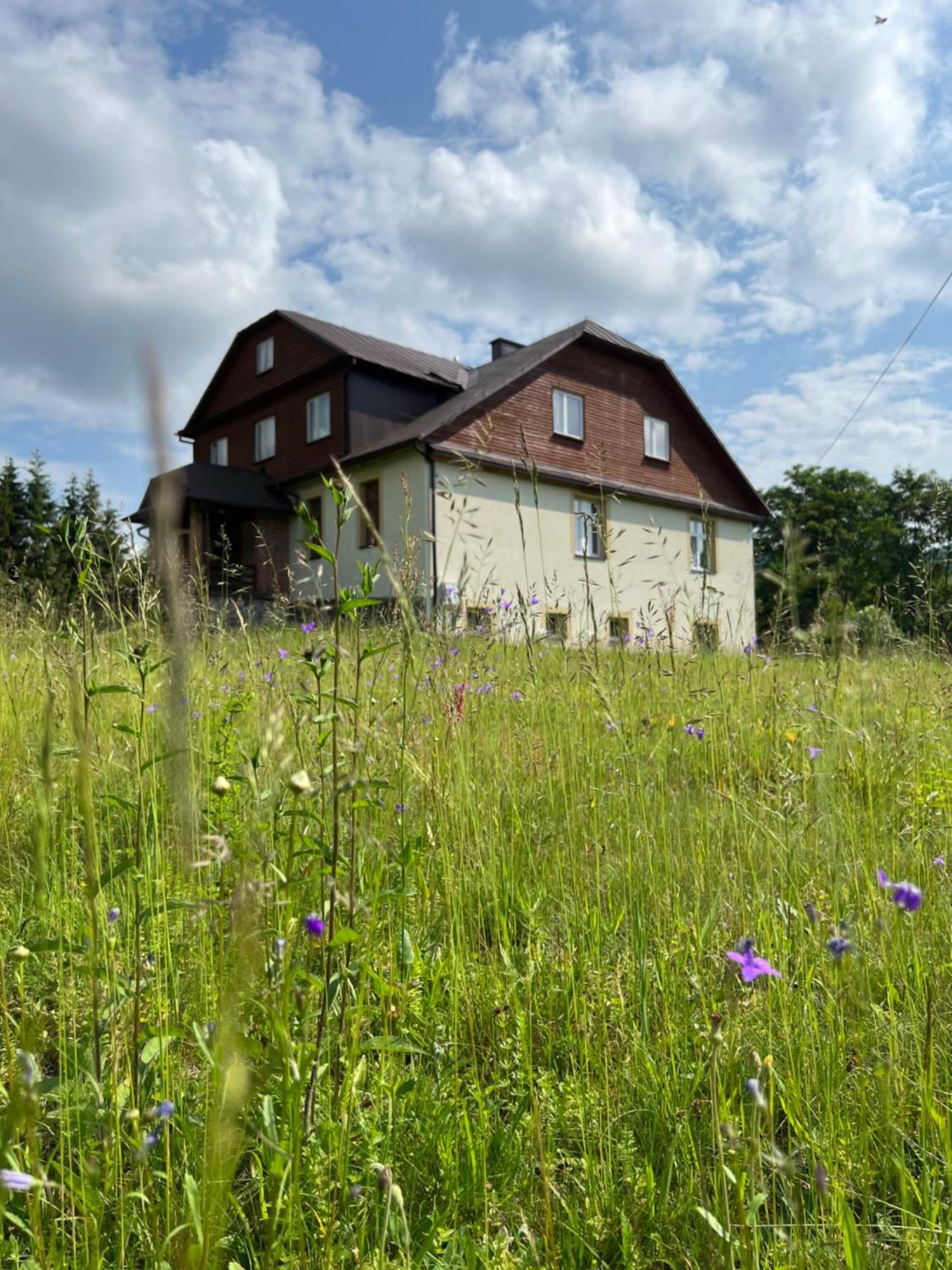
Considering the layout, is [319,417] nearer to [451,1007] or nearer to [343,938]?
[451,1007]

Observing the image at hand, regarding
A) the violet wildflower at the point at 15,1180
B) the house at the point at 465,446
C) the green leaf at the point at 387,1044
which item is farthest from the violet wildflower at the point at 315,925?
the house at the point at 465,446

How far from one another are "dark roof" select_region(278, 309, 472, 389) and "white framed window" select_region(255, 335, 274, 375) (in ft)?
3.00

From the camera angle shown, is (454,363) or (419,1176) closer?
(419,1176)

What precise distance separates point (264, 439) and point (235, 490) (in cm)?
255

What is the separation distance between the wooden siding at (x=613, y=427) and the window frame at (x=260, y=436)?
5901 mm

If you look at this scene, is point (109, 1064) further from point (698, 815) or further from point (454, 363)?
point (454, 363)

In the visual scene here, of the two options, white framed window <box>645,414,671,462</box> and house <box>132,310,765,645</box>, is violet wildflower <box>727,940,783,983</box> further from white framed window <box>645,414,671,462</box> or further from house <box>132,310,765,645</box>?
white framed window <box>645,414,671,462</box>

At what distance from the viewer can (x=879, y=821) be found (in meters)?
2.43

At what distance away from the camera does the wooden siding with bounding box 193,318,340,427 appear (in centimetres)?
1944

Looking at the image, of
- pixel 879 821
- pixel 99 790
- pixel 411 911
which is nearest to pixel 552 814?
pixel 411 911

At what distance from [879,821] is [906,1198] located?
56.6 inches

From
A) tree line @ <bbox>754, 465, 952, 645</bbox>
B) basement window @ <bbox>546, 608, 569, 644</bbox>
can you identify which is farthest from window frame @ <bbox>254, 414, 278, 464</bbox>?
basement window @ <bbox>546, 608, 569, 644</bbox>

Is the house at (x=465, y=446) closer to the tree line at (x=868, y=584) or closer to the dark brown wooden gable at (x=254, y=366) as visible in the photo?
the dark brown wooden gable at (x=254, y=366)

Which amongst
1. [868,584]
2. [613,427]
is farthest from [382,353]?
[868,584]
